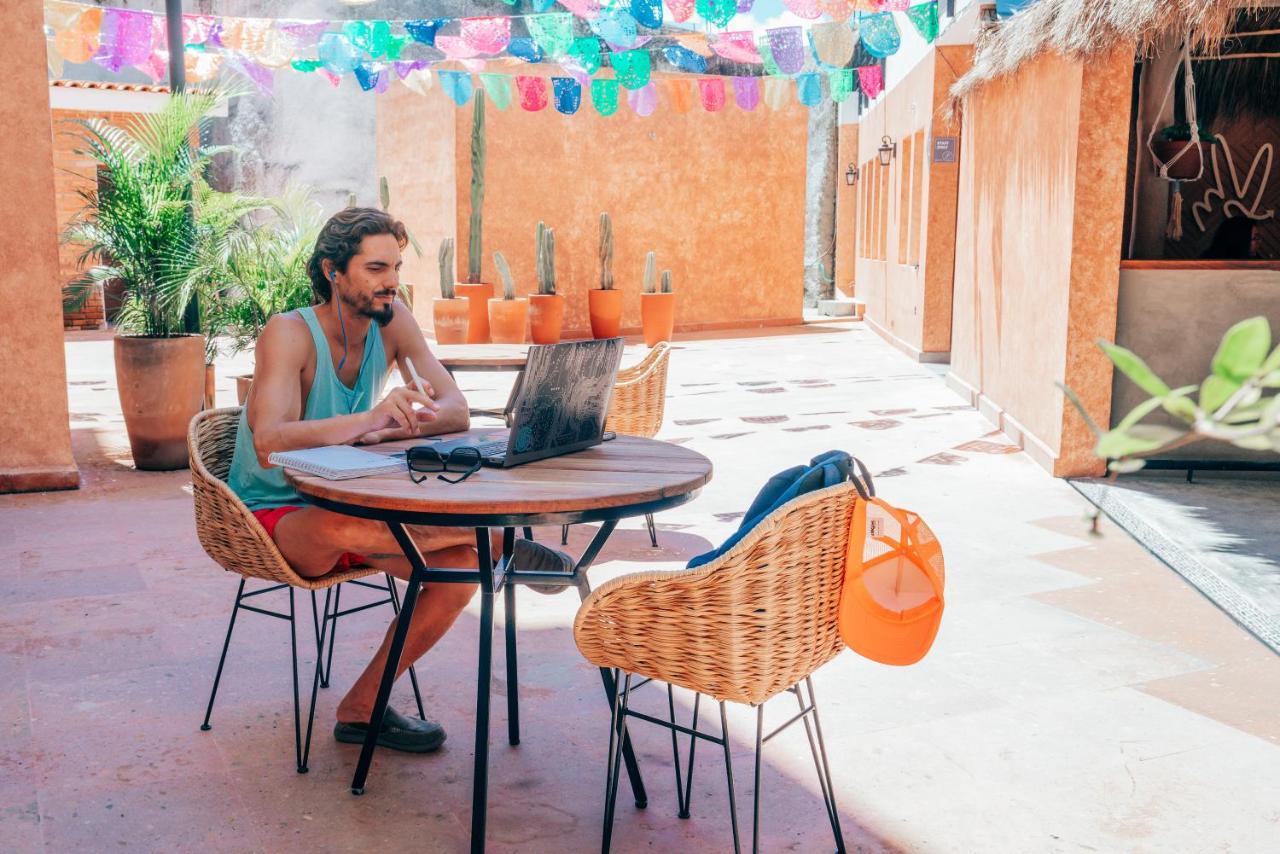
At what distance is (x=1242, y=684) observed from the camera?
3.46m

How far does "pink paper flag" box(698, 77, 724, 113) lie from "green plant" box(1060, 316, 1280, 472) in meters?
15.0

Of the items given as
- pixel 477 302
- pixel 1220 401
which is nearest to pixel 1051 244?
pixel 1220 401

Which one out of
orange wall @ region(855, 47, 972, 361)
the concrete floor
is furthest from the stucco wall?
the concrete floor

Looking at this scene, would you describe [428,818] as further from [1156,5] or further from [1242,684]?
[1156,5]

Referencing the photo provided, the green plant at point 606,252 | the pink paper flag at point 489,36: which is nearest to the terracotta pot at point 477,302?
the green plant at point 606,252

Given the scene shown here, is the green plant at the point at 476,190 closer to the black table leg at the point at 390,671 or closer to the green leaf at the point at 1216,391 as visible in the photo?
the black table leg at the point at 390,671

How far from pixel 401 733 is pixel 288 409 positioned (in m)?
0.85

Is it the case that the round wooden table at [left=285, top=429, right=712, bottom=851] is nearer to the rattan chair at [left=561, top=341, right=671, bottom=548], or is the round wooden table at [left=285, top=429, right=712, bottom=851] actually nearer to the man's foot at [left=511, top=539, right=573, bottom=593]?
the man's foot at [left=511, top=539, right=573, bottom=593]

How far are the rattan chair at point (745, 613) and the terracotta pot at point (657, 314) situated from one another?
13.0m

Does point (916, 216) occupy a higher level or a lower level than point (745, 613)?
higher

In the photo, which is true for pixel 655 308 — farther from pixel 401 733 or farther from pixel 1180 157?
pixel 401 733

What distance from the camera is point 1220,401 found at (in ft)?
1.76

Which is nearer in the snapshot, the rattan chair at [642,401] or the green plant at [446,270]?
the rattan chair at [642,401]

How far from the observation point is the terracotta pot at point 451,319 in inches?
538
